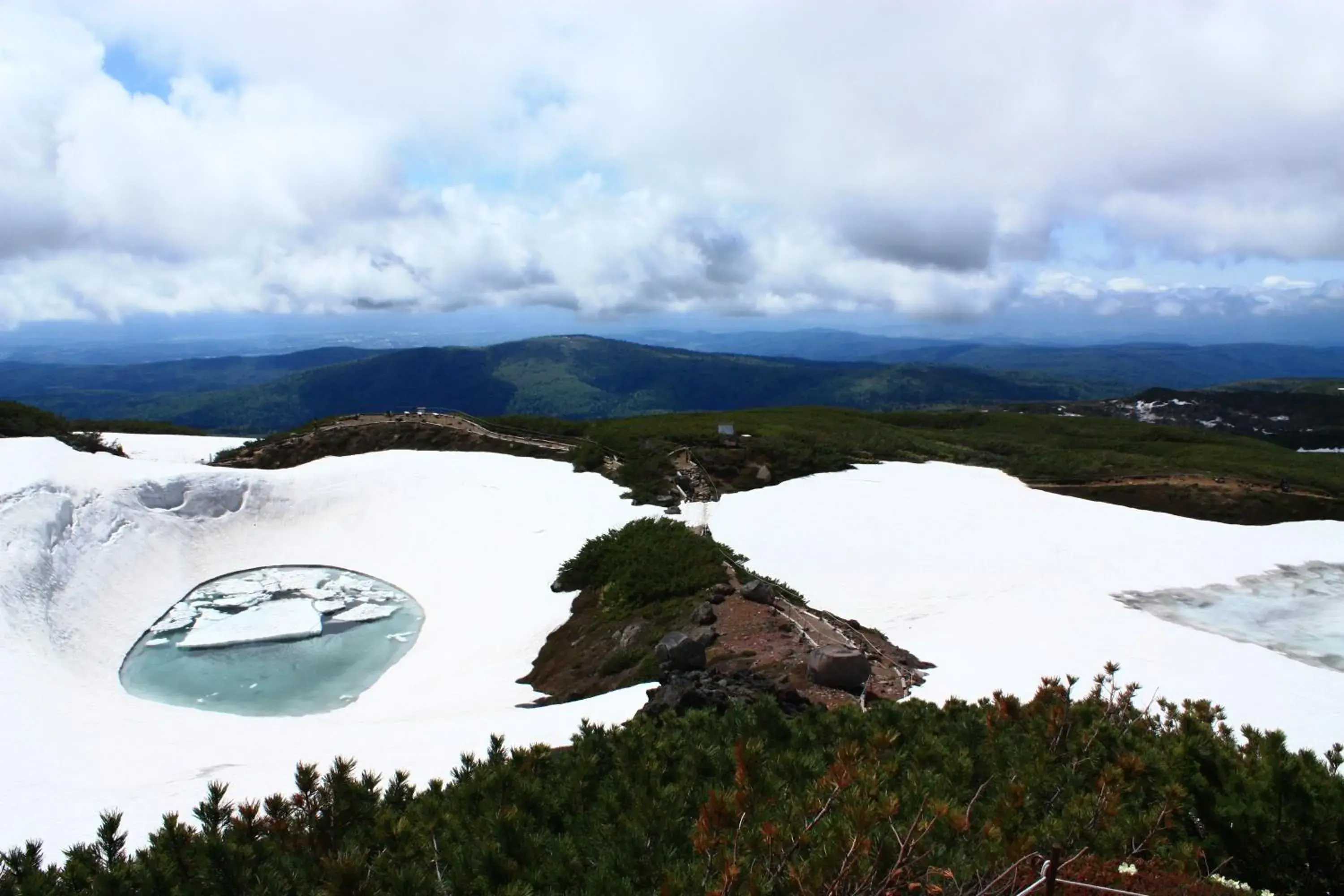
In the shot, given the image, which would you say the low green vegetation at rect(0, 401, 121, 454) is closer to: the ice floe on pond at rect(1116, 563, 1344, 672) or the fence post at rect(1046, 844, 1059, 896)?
the fence post at rect(1046, 844, 1059, 896)

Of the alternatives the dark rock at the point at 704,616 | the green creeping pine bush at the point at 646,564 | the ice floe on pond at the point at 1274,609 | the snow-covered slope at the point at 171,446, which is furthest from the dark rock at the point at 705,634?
the snow-covered slope at the point at 171,446

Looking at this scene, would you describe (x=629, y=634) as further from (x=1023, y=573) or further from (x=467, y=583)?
(x=1023, y=573)

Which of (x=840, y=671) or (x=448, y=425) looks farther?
(x=448, y=425)

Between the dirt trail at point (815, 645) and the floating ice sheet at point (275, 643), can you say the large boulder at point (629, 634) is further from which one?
the floating ice sheet at point (275, 643)

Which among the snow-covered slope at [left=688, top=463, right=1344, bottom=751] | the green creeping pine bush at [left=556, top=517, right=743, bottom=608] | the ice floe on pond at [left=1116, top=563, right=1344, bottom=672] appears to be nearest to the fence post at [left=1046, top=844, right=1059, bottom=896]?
the snow-covered slope at [left=688, top=463, right=1344, bottom=751]

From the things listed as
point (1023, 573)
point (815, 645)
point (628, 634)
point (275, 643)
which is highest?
point (815, 645)

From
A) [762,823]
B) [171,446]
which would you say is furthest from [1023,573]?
[171,446]
